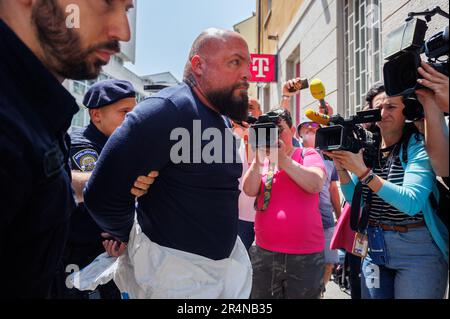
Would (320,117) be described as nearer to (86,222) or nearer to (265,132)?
(265,132)

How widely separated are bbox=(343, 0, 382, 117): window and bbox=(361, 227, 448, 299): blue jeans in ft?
9.19

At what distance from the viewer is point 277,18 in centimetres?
901

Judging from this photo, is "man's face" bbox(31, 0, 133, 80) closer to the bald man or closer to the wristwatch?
the bald man

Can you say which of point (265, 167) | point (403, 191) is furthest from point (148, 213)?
point (265, 167)

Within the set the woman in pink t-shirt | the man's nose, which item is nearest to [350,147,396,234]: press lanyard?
the woman in pink t-shirt

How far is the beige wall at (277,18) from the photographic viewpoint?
286 inches

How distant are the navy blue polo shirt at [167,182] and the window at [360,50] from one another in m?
2.86

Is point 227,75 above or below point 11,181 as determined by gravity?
above

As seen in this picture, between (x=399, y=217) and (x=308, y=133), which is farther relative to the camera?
(x=308, y=133)

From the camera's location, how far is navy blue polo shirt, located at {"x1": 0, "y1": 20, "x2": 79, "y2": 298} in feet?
2.27

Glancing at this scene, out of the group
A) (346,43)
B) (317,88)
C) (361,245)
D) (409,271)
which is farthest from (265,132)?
(346,43)

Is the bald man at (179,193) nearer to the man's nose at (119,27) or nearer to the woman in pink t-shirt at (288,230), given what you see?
the man's nose at (119,27)

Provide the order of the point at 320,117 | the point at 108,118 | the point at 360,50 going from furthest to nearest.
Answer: the point at 360,50, the point at 108,118, the point at 320,117

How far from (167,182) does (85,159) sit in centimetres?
69
